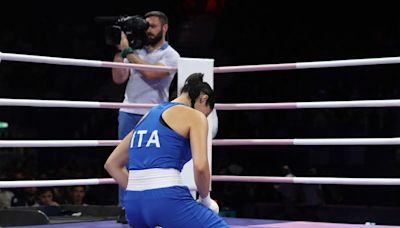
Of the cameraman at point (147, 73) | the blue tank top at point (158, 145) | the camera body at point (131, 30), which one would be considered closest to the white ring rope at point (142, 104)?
the cameraman at point (147, 73)

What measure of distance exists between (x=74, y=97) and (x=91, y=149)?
0.76m

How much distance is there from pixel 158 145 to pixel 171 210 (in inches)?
8.1

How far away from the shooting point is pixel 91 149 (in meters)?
9.73

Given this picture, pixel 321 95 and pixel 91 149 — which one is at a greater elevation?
pixel 321 95

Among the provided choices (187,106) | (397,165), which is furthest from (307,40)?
(187,106)

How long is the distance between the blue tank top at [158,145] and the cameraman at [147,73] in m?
1.11

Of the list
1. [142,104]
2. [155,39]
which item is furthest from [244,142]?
[155,39]

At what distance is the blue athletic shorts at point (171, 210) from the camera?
91.2 inches

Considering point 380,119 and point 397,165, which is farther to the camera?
point 380,119

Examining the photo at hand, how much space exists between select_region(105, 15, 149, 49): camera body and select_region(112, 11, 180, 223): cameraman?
1.1 inches

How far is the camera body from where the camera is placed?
3.44 meters

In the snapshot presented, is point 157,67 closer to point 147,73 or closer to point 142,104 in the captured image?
point 147,73

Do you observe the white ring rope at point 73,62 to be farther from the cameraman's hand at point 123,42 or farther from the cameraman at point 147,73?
the cameraman's hand at point 123,42

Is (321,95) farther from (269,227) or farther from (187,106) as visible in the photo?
(187,106)
